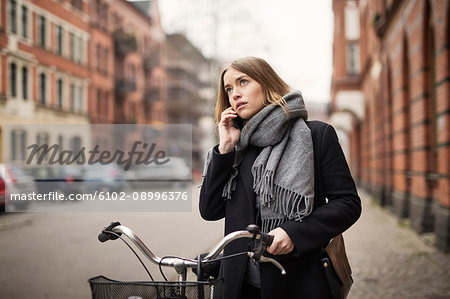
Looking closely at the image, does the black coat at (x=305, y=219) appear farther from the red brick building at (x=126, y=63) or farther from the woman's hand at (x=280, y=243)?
the red brick building at (x=126, y=63)

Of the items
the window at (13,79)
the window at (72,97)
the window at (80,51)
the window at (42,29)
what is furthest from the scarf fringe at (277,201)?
the window at (80,51)

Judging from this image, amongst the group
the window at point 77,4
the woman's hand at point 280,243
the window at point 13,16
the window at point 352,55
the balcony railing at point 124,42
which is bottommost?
the woman's hand at point 280,243

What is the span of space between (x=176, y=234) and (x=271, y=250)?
9730 millimetres

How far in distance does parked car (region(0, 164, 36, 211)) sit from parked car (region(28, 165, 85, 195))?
216 centimetres

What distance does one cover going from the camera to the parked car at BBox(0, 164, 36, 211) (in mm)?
14611

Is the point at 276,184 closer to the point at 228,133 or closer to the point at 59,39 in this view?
the point at 228,133

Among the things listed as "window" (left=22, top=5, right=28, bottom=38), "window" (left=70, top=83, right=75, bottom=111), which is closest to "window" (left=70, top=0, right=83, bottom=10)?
"window" (left=70, top=83, right=75, bottom=111)

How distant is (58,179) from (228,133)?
18968mm

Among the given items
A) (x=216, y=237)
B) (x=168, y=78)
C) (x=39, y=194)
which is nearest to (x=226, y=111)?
(x=216, y=237)

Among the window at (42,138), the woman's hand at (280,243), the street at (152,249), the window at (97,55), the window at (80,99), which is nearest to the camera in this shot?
the woman's hand at (280,243)

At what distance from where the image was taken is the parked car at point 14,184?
47.9ft

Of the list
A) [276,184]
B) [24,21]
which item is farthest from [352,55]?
[276,184]

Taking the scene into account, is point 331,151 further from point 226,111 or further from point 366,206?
point 366,206

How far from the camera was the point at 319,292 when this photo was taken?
7.47ft
